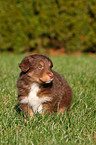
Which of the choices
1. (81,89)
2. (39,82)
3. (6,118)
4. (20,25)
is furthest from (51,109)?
(20,25)

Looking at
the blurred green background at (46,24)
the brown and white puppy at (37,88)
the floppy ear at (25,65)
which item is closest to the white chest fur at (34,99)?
the brown and white puppy at (37,88)

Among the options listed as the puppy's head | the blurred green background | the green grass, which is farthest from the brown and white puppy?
the blurred green background

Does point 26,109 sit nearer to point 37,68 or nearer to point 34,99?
point 34,99

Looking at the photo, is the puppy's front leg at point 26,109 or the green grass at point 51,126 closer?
the green grass at point 51,126

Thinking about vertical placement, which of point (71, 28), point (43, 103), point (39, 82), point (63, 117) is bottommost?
point (63, 117)

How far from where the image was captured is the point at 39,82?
4.03 meters

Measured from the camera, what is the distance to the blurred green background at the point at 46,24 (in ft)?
44.3

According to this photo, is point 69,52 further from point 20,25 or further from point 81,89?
point 81,89

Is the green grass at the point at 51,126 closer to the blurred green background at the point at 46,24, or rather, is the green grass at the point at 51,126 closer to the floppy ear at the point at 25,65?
the floppy ear at the point at 25,65

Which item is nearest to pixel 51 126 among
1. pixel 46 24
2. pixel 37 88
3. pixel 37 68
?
pixel 37 88

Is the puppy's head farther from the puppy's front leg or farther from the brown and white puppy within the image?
the puppy's front leg

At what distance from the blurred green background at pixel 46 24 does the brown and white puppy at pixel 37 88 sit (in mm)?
9813

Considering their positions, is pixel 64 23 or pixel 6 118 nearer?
pixel 6 118

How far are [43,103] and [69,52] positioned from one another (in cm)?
1112
